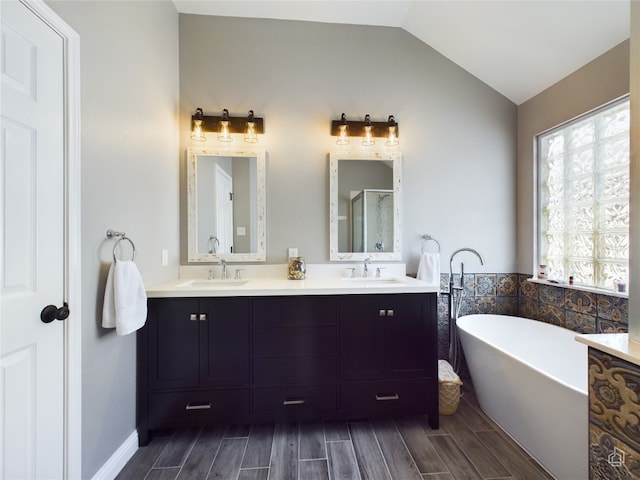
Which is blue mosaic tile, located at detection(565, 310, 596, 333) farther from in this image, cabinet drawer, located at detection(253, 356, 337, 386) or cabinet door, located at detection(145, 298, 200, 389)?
cabinet door, located at detection(145, 298, 200, 389)

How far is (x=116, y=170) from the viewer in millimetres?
1486

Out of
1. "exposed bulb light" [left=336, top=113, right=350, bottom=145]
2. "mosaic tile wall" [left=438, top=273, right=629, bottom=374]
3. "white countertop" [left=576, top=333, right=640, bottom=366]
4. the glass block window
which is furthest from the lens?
"exposed bulb light" [left=336, top=113, right=350, bottom=145]

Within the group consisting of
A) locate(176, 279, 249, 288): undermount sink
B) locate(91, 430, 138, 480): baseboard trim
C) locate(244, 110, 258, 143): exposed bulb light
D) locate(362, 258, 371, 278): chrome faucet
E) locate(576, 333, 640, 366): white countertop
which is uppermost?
locate(244, 110, 258, 143): exposed bulb light

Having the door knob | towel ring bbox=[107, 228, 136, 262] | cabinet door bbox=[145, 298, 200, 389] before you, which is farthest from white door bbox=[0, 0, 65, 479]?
cabinet door bbox=[145, 298, 200, 389]

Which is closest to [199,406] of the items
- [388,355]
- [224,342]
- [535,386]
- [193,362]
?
[193,362]

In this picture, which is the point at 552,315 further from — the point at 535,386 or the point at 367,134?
the point at 367,134

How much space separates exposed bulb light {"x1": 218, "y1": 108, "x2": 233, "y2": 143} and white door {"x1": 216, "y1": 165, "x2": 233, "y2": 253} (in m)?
0.23

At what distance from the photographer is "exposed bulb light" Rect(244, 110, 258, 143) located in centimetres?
225

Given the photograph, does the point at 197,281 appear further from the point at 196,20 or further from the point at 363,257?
the point at 196,20

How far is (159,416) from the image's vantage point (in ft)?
5.59

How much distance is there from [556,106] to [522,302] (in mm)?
1596

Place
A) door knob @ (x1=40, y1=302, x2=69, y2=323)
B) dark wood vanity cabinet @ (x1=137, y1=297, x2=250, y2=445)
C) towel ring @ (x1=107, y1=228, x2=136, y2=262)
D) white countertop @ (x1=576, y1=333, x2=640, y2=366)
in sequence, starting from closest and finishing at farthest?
white countertop @ (x1=576, y1=333, x2=640, y2=366) → door knob @ (x1=40, y1=302, x2=69, y2=323) → towel ring @ (x1=107, y1=228, x2=136, y2=262) → dark wood vanity cabinet @ (x1=137, y1=297, x2=250, y2=445)

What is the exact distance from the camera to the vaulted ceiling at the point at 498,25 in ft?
5.68

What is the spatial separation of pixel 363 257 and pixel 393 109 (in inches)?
50.7
